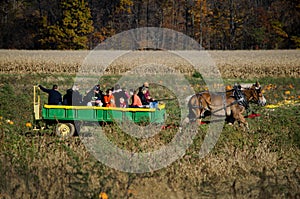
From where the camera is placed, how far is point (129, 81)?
2478 cm

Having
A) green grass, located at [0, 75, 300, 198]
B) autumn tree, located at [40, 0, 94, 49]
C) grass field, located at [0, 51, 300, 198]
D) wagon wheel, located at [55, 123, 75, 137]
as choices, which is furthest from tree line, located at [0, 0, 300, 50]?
green grass, located at [0, 75, 300, 198]

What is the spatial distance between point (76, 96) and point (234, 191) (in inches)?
251

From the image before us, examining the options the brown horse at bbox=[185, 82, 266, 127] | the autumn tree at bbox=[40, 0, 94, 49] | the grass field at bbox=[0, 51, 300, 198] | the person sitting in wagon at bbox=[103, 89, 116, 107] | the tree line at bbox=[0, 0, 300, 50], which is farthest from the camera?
the tree line at bbox=[0, 0, 300, 50]

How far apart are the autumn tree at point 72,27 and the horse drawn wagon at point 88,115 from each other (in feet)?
141

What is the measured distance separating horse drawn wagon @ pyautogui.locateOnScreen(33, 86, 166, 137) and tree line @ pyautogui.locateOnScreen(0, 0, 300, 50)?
42895mm

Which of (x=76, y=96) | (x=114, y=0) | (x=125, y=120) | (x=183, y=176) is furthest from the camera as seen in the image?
(x=114, y=0)

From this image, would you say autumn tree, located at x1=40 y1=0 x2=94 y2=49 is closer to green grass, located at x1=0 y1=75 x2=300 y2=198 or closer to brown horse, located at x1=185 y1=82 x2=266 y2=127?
brown horse, located at x1=185 y1=82 x2=266 y2=127

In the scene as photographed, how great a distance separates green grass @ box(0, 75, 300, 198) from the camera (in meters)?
7.51

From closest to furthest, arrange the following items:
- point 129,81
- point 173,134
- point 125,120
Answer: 1. point 173,134
2. point 125,120
3. point 129,81

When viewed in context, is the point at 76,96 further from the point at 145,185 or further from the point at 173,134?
the point at 145,185

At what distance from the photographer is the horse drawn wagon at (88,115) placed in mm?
11953

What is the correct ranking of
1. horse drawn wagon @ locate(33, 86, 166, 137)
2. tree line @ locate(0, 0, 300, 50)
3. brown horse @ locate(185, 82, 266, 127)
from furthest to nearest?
1. tree line @ locate(0, 0, 300, 50)
2. brown horse @ locate(185, 82, 266, 127)
3. horse drawn wagon @ locate(33, 86, 166, 137)

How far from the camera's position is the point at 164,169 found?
8.63 metres

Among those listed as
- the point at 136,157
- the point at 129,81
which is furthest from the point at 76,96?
the point at 129,81
